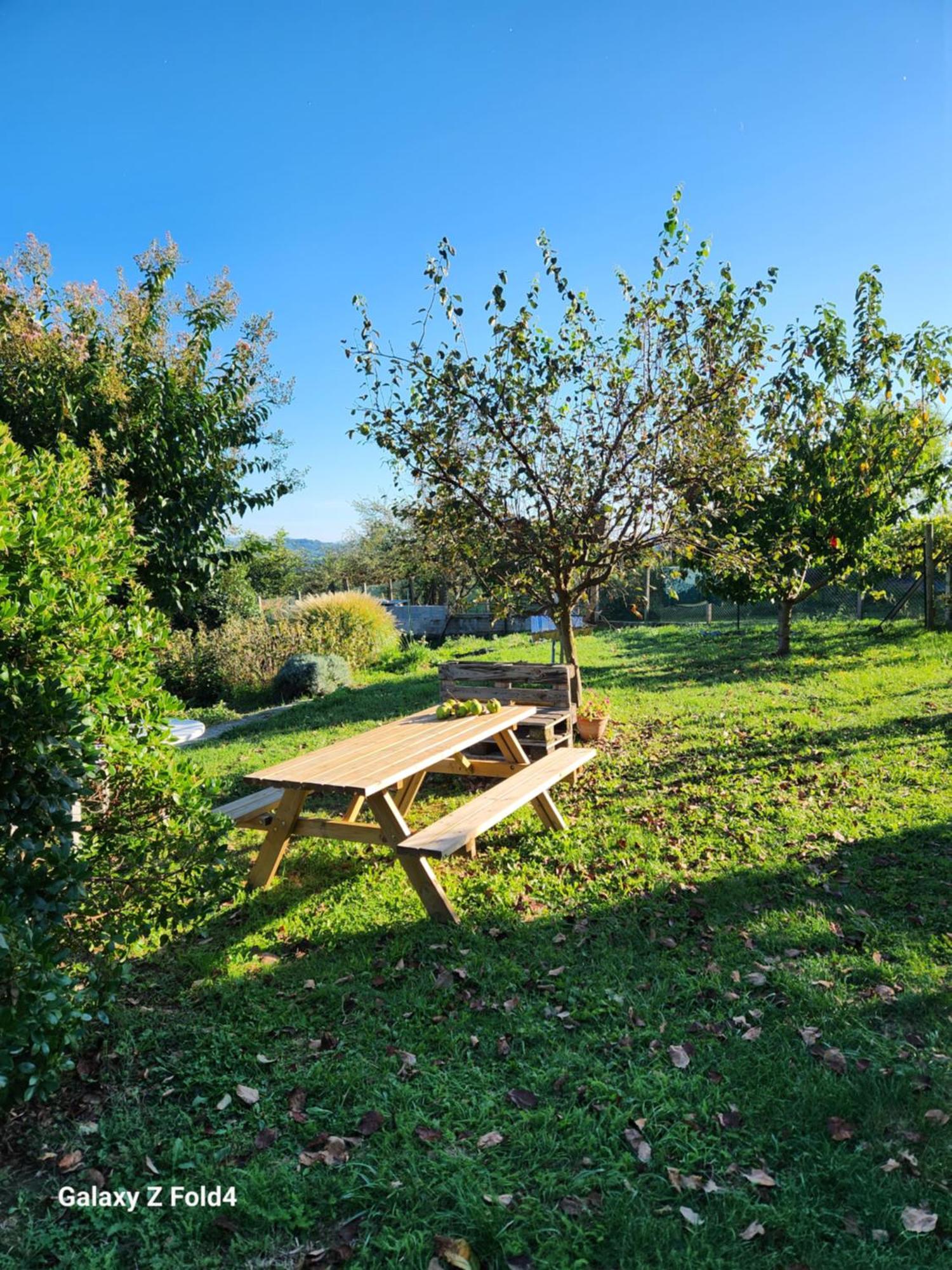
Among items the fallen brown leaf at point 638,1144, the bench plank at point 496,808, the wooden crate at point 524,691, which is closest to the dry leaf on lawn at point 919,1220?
the fallen brown leaf at point 638,1144

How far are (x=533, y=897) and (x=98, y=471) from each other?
531 centimetres

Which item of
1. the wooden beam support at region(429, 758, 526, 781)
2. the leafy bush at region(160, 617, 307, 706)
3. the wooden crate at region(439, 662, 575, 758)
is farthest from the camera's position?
the leafy bush at region(160, 617, 307, 706)

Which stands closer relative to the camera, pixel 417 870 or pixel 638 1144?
pixel 638 1144

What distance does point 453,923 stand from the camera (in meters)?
3.84

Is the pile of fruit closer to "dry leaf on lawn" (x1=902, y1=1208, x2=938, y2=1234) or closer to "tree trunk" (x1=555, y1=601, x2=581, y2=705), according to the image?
"tree trunk" (x1=555, y1=601, x2=581, y2=705)

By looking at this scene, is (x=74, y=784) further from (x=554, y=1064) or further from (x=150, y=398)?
(x=150, y=398)

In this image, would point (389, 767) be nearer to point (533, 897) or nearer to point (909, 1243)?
point (533, 897)

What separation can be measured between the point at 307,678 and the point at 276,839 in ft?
24.6

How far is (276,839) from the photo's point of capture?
436cm

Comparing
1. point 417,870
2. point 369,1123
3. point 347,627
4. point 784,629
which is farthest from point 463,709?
point 347,627

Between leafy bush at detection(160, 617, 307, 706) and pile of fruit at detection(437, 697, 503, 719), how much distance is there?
7.26 metres

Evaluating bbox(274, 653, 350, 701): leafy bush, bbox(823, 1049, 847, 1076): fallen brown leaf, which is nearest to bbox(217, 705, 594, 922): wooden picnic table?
bbox(823, 1049, 847, 1076): fallen brown leaf

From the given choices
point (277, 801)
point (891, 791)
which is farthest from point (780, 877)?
point (277, 801)

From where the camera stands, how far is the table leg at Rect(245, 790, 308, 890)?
14.1ft
